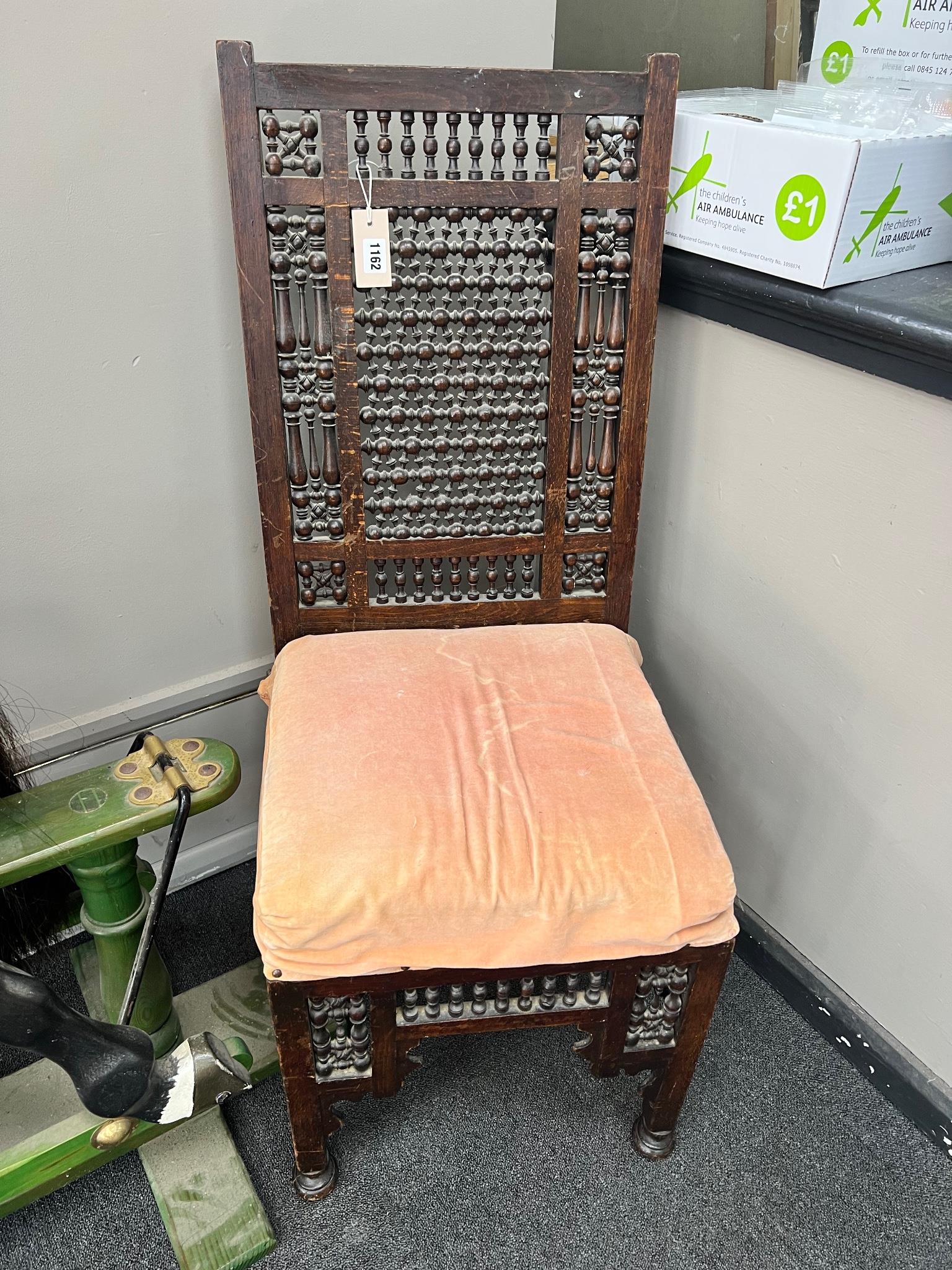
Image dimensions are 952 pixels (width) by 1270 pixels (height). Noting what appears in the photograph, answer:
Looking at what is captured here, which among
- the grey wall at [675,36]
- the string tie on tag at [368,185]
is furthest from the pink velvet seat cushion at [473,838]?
the grey wall at [675,36]

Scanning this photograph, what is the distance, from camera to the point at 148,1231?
1.09 m

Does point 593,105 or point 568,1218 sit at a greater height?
point 593,105

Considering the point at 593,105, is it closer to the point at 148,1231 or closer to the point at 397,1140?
the point at 397,1140

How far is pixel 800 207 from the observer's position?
3.12ft

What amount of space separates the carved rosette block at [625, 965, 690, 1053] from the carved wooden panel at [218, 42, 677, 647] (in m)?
0.43

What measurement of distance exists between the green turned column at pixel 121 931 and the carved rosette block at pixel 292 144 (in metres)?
0.69

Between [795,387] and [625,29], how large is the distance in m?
0.78

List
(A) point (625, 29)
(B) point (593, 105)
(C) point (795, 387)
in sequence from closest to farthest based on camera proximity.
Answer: (B) point (593, 105) → (C) point (795, 387) → (A) point (625, 29)

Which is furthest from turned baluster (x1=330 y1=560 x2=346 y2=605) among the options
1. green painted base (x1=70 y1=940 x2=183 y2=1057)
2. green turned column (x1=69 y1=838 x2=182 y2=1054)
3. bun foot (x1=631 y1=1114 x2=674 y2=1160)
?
bun foot (x1=631 y1=1114 x2=674 y2=1160)

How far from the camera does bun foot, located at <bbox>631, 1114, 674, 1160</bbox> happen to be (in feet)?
3.73

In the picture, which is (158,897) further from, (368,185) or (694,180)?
(694,180)

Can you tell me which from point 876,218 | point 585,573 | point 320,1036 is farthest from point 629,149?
point 320,1036

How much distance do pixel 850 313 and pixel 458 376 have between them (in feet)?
1.32

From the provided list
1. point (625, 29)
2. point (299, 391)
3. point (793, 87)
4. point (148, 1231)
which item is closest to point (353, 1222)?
point (148, 1231)
